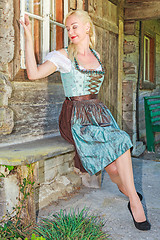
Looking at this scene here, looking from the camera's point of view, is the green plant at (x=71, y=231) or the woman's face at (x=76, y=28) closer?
the green plant at (x=71, y=231)

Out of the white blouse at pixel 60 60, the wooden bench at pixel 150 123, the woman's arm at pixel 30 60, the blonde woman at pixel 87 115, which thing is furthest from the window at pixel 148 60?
the woman's arm at pixel 30 60

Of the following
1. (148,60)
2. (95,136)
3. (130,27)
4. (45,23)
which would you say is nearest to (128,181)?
(95,136)

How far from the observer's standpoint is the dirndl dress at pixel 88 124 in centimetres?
258

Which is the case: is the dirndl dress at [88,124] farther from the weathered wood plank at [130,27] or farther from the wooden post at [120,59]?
the weathered wood plank at [130,27]

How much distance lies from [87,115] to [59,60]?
56 centimetres

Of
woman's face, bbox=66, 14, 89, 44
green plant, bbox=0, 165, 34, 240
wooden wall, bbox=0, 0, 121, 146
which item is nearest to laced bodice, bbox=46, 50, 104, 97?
woman's face, bbox=66, 14, 89, 44

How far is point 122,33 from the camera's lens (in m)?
5.58

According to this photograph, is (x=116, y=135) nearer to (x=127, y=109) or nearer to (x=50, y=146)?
(x=50, y=146)

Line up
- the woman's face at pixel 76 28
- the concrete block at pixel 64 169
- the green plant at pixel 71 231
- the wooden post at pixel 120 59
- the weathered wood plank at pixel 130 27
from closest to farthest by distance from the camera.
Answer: the green plant at pixel 71 231
the woman's face at pixel 76 28
the concrete block at pixel 64 169
the wooden post at pixel 120 59
the weathered wood plank at pixel 130 27

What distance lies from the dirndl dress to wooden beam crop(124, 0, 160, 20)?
2913 mm

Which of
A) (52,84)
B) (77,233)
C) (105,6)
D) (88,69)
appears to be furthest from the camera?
(105,6)

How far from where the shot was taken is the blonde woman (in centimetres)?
253

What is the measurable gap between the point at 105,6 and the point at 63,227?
3735 mm

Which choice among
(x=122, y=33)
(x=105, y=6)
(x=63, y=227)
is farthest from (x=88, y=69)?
(x=122, y=33)
